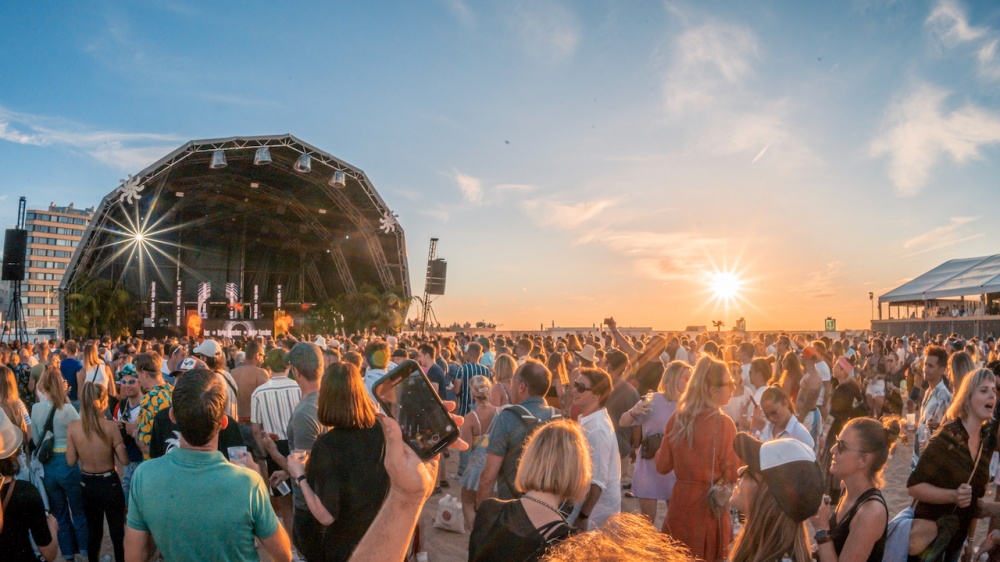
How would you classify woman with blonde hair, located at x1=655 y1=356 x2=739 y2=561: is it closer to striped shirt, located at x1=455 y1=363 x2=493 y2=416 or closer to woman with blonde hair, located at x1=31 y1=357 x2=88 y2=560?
striped shirt, located at x1=455 y1=363 x2=493 y2=416

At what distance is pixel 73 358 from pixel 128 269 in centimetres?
2203

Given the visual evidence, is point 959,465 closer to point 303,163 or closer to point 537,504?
point 537,504

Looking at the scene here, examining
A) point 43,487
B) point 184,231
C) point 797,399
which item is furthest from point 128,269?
point 797,399

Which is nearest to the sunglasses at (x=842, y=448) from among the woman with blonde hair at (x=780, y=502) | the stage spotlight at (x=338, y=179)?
the woman with blonde hair at (x=780, y=502)

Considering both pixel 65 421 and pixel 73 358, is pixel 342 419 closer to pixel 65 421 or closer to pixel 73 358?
pixel 65 421

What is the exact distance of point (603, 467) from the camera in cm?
375

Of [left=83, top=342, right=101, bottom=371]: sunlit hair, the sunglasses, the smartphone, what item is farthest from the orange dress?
[left=83, top=342, right=101, bottom=371]: sunlit hair

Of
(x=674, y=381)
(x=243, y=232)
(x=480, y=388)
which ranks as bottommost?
(x=480, y=388)

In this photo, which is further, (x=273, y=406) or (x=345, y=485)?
(x=273, y=406)

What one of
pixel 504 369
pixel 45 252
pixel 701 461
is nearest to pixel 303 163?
pixel 504 369

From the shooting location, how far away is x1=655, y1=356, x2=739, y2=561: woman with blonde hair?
141 inches

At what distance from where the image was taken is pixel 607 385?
4.09 meters

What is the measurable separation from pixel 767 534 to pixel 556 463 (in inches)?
32.7

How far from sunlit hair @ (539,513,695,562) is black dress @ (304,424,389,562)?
6.72 feet
